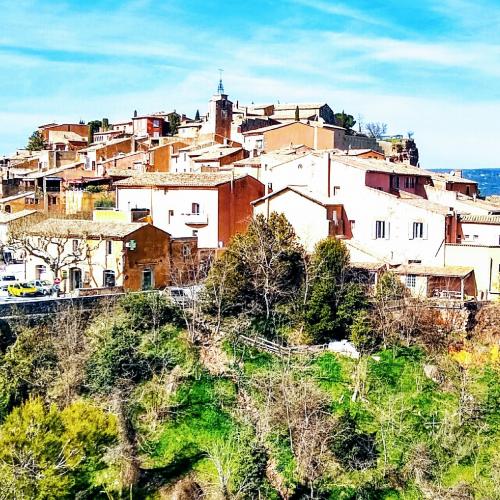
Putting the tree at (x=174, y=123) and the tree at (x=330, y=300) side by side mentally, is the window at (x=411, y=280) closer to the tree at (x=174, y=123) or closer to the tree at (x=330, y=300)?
the tree at (x=330, y=300)

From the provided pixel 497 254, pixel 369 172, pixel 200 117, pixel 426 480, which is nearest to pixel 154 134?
pixel 200 117

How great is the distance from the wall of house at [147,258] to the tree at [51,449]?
10.6 m

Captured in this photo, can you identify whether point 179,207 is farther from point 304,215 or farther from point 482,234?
point 482,234

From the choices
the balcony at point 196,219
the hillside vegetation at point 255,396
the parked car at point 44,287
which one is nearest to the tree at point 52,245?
the parked car at point 44,287

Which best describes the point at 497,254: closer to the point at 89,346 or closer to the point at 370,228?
the point at 370,228

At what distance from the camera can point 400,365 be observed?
26.2 metres

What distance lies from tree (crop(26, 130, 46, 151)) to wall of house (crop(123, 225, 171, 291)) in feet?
132

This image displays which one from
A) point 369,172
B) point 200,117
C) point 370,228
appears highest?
point 200,117

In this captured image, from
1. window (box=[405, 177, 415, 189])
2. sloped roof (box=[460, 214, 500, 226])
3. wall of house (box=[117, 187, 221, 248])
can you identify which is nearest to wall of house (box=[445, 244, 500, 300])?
sloped roof (box=[460, 214, 500, 226])

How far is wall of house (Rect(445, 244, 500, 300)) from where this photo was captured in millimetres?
29375

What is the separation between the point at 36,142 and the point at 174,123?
1316 centimetres

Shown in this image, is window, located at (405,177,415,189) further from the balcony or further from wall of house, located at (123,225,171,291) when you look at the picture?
wall of house, located at (123,225,171,291)

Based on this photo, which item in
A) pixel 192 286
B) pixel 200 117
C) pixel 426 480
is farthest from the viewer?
pixel 200 117

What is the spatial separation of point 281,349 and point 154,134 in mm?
41029
